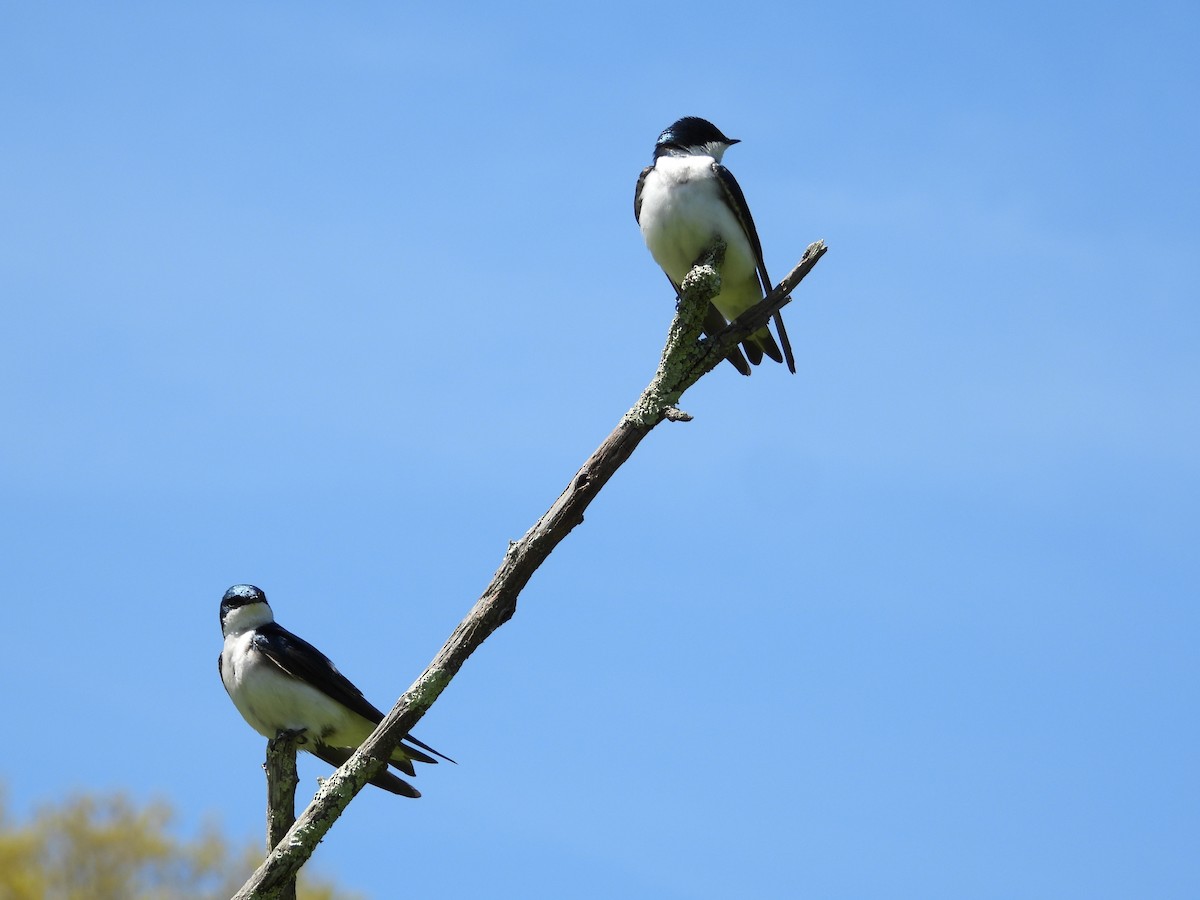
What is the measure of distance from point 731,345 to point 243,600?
329 cm

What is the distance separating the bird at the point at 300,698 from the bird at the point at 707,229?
278 cm

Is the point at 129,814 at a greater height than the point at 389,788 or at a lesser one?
greater

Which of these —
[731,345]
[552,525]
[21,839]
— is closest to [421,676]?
[552,525]

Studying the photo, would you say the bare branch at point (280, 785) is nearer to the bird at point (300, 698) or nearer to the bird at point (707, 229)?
the bird at point (300, 698)

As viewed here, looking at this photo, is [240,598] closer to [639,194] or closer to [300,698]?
[300,698]

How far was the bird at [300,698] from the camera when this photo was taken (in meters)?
7.74

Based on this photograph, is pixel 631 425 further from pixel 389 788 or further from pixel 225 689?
pixel 225 689

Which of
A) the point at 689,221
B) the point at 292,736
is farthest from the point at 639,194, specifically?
the point at 292,736

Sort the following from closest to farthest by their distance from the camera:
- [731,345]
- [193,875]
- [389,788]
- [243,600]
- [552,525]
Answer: [552,525] < [731,345] < [389,788] < [243,600] < [193,875]

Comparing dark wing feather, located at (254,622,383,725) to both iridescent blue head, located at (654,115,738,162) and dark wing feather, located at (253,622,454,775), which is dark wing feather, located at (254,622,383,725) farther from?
iridescent blue head, located at (654,115,738,162)

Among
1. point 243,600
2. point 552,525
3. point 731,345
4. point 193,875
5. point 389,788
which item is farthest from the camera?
point 193,875

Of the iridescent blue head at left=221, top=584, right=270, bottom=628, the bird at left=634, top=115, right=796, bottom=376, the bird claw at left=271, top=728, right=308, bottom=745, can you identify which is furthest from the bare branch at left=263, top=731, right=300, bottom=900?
the bird at left=634, top=115, right=796, bottom=376

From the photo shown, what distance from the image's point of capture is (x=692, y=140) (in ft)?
27.0

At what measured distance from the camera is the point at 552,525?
6.33 meters
